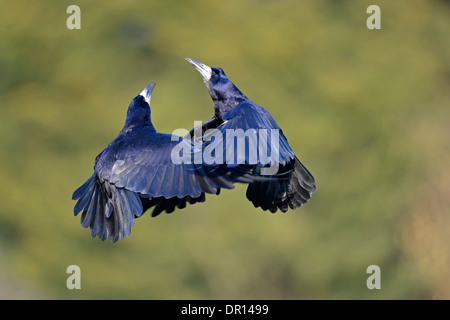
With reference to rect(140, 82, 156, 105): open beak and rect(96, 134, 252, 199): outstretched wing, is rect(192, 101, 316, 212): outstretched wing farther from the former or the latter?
rect(140, 82, 156, 105): open beak

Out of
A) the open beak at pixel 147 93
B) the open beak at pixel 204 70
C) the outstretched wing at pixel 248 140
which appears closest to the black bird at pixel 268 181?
the open beak at pixel 204 70

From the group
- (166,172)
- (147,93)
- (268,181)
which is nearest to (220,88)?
(147,93)

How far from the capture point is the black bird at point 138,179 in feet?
10.7

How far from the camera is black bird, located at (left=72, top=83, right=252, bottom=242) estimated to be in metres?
3.26

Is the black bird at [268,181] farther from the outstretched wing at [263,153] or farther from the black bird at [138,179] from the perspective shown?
the black bird at [138,179]

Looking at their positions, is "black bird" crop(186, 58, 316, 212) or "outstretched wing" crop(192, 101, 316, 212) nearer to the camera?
"outstretched wing" crop(192, 101, 316, 212)

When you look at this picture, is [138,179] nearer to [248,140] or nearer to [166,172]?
[166,172]

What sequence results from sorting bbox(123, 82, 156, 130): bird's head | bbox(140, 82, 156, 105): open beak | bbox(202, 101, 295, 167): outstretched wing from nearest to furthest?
bbox(202, 101, 295, 167): outstretched wing < bbox(123, 82, 156, 130): bird's head < bbox(140, 82, 156, 105): open beak

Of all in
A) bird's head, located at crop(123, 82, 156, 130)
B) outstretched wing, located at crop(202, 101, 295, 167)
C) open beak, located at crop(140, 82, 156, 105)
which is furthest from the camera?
open beak, located at crop(140, 82, 156, 105)

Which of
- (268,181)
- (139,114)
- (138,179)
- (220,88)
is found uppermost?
(220,88)

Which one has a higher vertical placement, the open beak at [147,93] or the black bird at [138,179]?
the open beak at [147,93]

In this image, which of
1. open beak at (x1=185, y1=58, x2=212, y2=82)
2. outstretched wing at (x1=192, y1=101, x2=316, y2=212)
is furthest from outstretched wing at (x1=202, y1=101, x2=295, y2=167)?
open beak at (x1=185, y1=58, x2=212, y2=82)

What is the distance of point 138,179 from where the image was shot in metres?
3.39

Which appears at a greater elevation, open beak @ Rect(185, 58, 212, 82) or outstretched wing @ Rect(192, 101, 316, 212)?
open beak @ Rect(185, 58, 212, 82)
